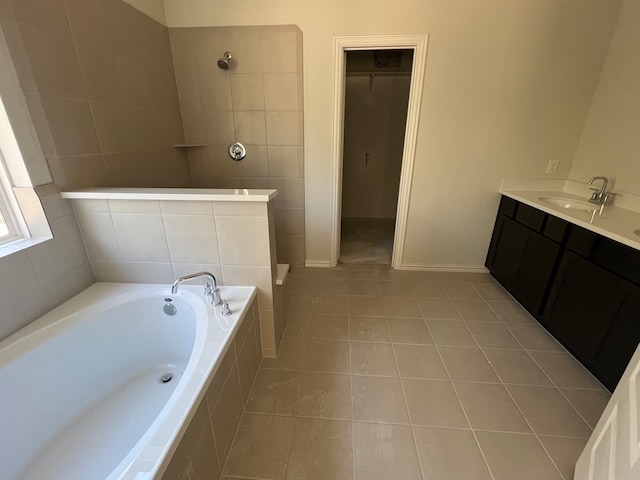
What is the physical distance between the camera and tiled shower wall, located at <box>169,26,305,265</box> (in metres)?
2.25

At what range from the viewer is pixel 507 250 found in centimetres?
240

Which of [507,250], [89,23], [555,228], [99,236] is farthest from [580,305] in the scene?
[89,23]

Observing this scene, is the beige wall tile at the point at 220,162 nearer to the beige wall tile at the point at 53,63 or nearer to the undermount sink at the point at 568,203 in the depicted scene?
the beige wall tile at the point at 53,63

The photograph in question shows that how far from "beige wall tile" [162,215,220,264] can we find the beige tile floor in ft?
2.47

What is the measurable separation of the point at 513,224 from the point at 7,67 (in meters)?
3.17

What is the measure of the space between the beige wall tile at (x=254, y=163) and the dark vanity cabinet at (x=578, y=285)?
2.15 metres

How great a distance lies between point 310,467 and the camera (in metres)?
1.18

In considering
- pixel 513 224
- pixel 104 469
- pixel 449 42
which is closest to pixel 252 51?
pixel 449 42

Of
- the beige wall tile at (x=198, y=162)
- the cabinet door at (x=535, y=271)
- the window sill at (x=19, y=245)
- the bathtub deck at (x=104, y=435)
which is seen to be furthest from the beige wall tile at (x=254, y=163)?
the cabinet door at (x=535, y=271)

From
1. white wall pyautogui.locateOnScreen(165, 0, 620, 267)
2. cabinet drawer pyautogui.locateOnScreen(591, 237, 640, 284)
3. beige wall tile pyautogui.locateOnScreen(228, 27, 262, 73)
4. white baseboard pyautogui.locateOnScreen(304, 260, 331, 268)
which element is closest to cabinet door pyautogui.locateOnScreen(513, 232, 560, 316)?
cabinet drawer pyautogui.locateOnScreen(591, 237, 640, 284)

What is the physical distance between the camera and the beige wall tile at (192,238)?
1.46 metres

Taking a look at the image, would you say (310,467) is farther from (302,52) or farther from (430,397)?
(302,52)

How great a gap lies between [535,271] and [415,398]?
1.34 m

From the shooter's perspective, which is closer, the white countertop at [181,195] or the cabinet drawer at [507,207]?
the white countertop at [181,195]
